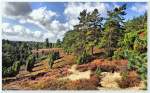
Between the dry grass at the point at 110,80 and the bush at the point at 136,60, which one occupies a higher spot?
the bush at the point at 136,60

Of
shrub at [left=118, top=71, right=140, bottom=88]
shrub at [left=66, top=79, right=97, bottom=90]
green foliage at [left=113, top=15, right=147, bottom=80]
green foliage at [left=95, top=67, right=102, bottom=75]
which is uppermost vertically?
green foliage at [left=113, top=15, right=147, bottom=80]

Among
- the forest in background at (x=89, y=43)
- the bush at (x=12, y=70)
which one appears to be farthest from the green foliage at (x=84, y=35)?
the bush at (x=12, y=70)

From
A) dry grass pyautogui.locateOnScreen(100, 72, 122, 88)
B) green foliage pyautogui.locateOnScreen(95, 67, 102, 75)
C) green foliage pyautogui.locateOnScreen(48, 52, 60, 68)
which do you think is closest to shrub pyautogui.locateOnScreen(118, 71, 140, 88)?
dry grass pyautogui.locateOnScreen(100, 72, 122, 88)

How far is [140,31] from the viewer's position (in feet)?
8.77

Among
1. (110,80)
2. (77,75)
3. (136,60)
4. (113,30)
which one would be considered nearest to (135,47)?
(136,60)

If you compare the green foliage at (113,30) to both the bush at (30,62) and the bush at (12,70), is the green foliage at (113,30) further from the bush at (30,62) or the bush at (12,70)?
the bush at (12,70)

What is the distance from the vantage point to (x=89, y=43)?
8.95 feet

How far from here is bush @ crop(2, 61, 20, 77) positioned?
2.72 metres

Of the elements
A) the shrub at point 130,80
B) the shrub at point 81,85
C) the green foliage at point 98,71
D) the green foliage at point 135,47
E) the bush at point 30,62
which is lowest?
the shrub at point 81,85

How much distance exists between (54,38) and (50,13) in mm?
200

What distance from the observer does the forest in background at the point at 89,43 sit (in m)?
2.69

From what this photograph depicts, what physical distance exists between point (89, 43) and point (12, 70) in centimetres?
64

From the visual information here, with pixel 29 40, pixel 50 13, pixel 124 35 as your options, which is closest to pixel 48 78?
pixel 29 40

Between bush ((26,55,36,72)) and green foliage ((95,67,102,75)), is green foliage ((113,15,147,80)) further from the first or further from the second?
bush ((26,55,36,72))
